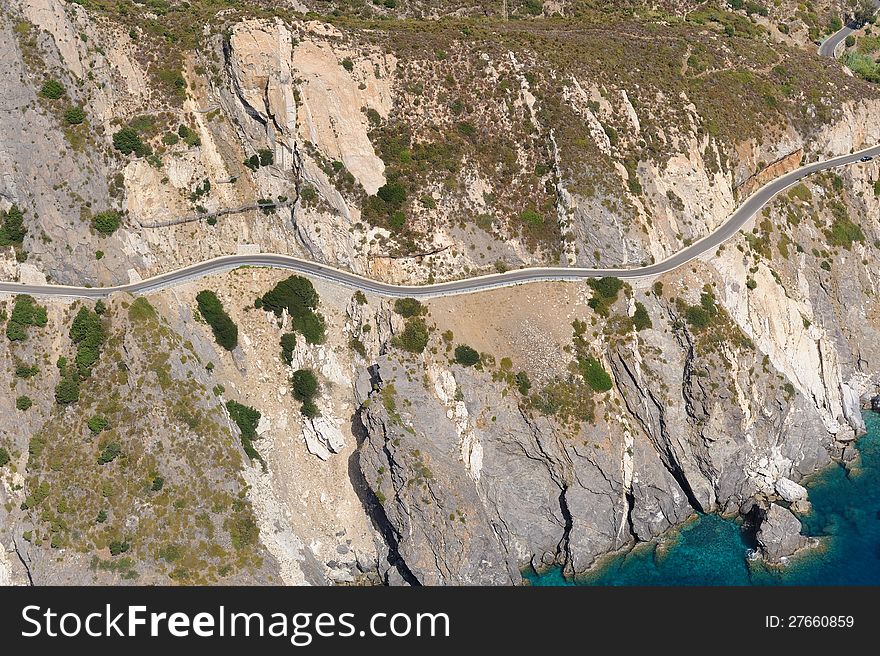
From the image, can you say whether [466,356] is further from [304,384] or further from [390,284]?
[304,384]

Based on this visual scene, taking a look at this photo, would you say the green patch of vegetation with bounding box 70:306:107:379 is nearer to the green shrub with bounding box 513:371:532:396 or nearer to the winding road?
the winding road

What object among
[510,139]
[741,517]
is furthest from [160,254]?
[741,517]

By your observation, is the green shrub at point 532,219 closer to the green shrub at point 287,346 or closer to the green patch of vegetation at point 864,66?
the green shrub at point 287,346

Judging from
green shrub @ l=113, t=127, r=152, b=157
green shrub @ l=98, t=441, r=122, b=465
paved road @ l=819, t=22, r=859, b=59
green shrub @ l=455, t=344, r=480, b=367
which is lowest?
green shrub @ l=98, t=441, r=122, b=465

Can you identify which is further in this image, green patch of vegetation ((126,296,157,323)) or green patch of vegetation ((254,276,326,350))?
green patch of vegetation ((254,276,326,350))

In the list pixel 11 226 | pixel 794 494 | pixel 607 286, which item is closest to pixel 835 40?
pixel 607 286

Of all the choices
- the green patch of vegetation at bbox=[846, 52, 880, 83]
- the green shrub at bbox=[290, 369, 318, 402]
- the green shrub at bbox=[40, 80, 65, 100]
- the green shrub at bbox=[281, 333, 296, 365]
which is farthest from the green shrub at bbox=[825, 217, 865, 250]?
the green shrub at bbox=[40, 80, 65, 100]
